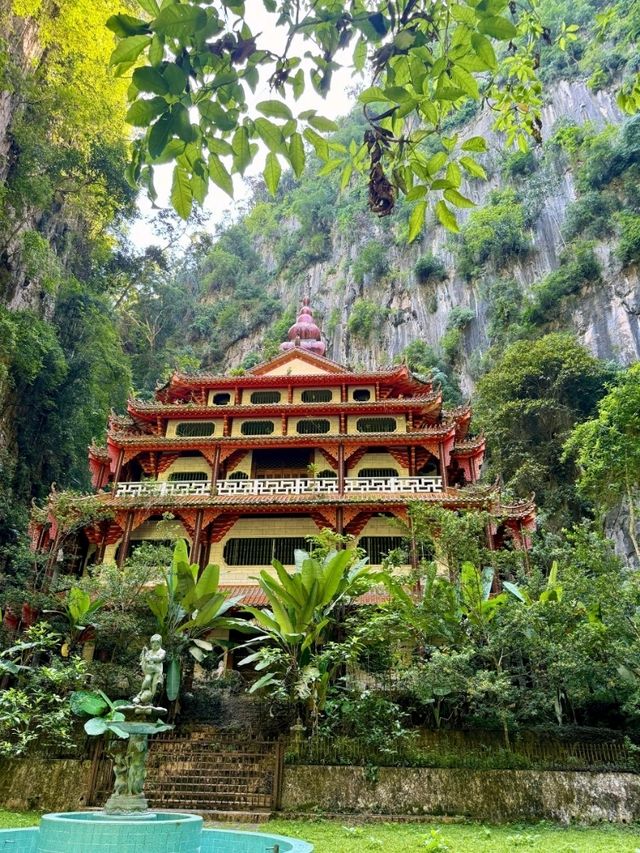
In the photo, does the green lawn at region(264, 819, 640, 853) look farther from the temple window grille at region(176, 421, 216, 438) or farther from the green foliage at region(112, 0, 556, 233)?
the temple window grille at region(176, 421, 216, 438)

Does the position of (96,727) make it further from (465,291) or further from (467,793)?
(465,291)

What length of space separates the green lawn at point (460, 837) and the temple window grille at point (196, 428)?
15.2 m

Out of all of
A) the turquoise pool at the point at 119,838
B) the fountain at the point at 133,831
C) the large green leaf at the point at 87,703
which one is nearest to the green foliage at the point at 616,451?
the large green leaf at the point at 87,703

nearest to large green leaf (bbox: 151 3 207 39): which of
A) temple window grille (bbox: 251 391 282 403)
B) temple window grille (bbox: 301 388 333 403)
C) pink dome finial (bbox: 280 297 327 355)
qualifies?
temple window grille (bbox: 301 388 333 403)

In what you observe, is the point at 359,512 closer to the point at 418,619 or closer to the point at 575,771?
the point at 418,619

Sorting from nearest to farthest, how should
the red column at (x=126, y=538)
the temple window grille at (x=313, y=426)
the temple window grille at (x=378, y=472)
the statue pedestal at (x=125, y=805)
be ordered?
1. the statue pedestal at (x=125, y=805)
2. the red column at (x=126, y=538)
3. the temple window grille at (x=378, y=472)
4. the temple window grille at (x=313, y=426)

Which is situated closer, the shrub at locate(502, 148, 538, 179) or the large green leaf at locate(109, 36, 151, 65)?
the large green leaf at locate(109, 36, 151, 65)

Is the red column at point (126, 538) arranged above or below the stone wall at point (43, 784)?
above

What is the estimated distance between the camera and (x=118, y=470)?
21469mm

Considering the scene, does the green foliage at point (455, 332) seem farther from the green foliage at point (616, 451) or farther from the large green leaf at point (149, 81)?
the large green leaf at point (149, 81)

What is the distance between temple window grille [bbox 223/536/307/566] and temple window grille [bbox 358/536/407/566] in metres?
2.00

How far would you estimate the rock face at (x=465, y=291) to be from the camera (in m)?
31.6

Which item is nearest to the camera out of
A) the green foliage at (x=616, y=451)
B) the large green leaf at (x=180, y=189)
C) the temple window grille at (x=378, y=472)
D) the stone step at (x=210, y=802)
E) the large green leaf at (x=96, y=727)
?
the large green leaf at (x=180, y=189)

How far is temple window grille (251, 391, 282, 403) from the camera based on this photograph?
23.8m
